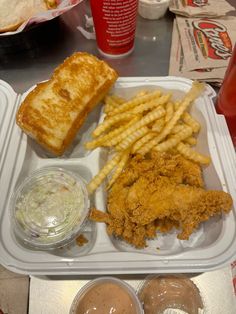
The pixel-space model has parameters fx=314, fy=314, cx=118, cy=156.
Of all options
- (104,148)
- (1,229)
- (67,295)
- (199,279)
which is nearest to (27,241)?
(1,229)

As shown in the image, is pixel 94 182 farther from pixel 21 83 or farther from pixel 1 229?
pixel 21 83

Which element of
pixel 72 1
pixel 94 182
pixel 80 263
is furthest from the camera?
pixel 72 1

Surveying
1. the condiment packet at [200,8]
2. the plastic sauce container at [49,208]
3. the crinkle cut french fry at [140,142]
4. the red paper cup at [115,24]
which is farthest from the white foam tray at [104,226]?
the condiment packet at [200,8]

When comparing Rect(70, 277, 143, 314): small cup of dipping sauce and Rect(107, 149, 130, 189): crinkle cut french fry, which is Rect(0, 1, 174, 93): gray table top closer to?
Rect(107, 149, 130, 189): crinkle cut french fry

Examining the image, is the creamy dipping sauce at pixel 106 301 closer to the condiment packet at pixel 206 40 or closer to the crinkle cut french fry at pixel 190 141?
the crinkle cut french fry at pixel 190 141

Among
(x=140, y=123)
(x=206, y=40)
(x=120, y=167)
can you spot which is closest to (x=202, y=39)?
(x=206, y=40)

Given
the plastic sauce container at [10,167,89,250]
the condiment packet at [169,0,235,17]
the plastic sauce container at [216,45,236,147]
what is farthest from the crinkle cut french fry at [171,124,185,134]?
the condiment packet at [169,0,235,17]

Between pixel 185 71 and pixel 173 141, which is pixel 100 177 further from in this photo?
pixel 185 71
